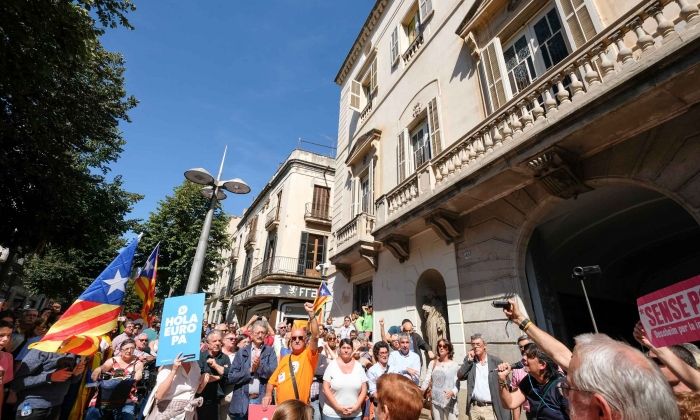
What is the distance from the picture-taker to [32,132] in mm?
8680

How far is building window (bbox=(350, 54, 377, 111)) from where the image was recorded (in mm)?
13266

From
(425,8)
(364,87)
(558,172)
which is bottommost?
(558,172)

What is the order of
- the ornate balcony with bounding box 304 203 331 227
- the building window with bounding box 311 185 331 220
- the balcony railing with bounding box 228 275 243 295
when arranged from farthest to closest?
1. the balcony railing with bounding box 228 275 243 295
2. the building window with bounding box 311 185 331 220
3. the ornate balcony with bounding box 304 203 331 227

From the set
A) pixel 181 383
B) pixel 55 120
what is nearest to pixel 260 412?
pixel 181 383

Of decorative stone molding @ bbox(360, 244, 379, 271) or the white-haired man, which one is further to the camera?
decorative stone molding @ bbox(360, 244, 379, 271)

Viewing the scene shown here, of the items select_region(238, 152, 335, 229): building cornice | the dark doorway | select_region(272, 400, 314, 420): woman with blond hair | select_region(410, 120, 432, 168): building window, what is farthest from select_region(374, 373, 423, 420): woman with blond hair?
select_region(238, 152, 335, 229): building cornice

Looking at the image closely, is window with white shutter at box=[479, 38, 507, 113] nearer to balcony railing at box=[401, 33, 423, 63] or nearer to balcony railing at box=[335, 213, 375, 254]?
balcony railing at box=[401, 33, 423, 63]

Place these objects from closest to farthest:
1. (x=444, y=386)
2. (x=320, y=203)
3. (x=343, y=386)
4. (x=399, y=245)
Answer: (x=343, y=386) < (x=444, y=386) < (x=399, y=245) < (x=320, y=203)

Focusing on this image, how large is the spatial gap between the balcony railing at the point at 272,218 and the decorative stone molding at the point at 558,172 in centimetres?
1979

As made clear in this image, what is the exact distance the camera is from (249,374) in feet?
14.5

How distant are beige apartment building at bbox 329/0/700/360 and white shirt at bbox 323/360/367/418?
10.3 feet

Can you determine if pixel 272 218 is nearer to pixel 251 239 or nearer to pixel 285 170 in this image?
pixel 285 170

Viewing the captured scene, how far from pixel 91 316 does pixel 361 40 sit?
1453 cm

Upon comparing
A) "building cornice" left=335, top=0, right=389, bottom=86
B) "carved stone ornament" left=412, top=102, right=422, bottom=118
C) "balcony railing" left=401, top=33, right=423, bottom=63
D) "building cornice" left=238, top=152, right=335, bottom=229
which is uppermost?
"building cornice" left=335, top=0, right=389, bottom=86
